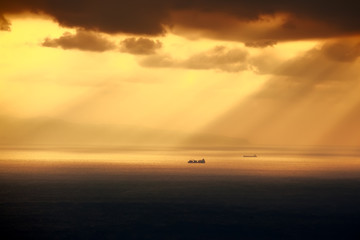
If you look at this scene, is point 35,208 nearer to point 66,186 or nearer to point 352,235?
point 66,186

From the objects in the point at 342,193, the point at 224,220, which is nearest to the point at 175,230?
the point at 224,220

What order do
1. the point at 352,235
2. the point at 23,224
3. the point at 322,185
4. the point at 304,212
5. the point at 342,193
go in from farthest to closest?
the point at 322,185 < the point at 342,193 < the point at 304,212 < the point at 23,224 < the point at 352,235

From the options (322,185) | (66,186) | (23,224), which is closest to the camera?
(23,224)

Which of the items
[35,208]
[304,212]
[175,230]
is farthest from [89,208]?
[304,212]

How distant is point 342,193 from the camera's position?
136m

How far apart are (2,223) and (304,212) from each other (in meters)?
62.6

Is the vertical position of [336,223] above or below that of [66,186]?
below

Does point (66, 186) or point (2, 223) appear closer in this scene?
point (2, 223)

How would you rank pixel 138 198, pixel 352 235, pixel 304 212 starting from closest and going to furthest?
pixel 352 235, pixel 304 212, pixel 138 198

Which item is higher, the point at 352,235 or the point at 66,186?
the point at 66,186

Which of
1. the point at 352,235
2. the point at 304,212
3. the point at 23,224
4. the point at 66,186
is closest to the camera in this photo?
the point at 352,235

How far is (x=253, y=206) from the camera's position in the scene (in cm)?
11000

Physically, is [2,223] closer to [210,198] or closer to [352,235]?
[210,198]

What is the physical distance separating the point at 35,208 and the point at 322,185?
97.5m
